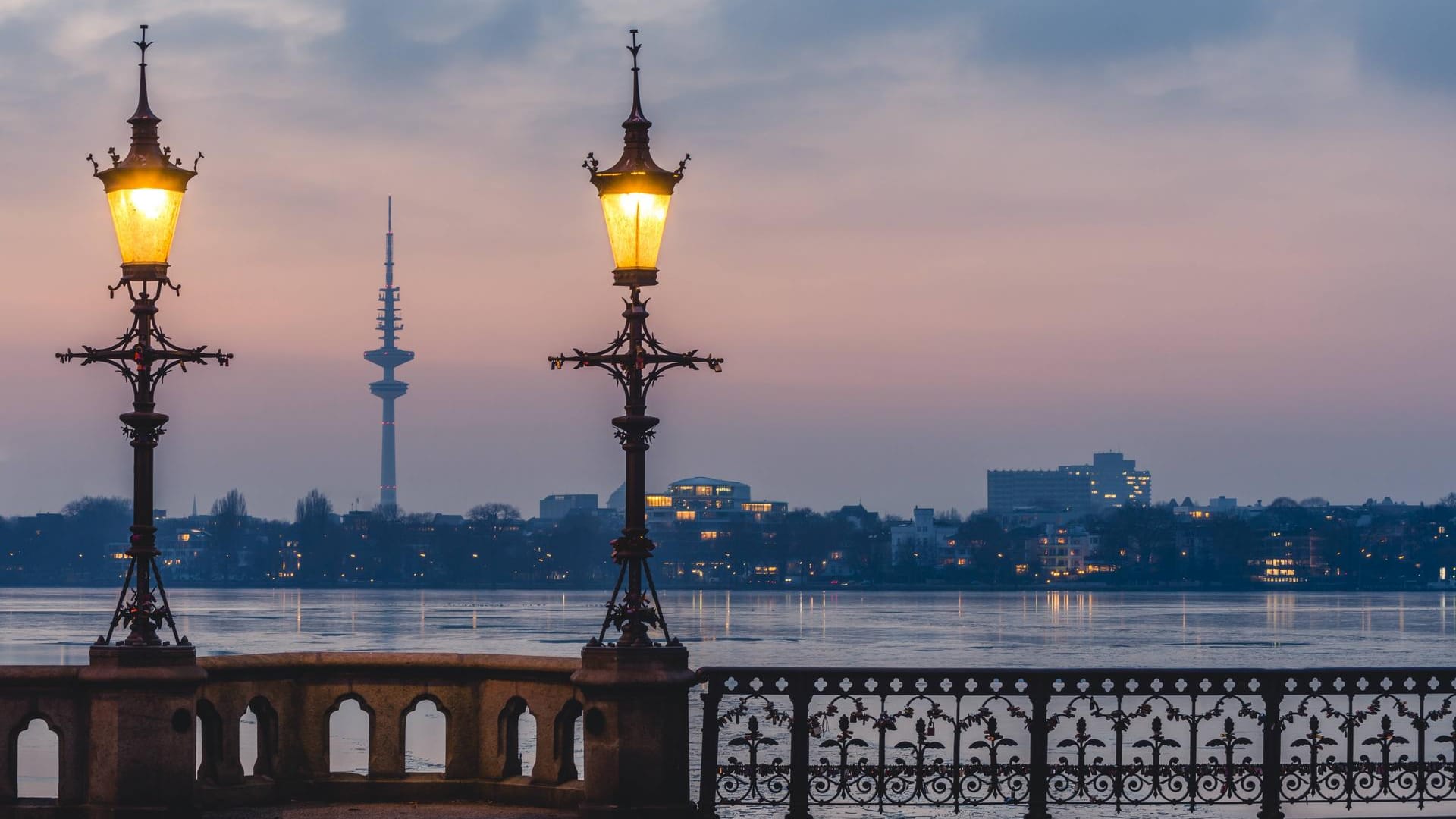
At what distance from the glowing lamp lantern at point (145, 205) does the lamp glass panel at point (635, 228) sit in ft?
10.4

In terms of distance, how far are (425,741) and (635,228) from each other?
35.7 metres

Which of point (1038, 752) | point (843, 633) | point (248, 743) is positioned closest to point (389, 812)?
point (1038, 752)

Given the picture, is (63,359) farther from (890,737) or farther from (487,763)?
(890,737)

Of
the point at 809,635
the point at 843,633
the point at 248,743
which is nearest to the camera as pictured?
the point at 248,743

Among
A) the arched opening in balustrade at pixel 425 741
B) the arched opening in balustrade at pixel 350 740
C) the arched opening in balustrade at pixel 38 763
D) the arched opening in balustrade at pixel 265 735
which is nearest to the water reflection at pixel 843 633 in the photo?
the arched opening in balustrade at pixel 350 740

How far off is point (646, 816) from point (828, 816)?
36.2ft

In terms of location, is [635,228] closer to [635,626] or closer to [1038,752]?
[635,626]

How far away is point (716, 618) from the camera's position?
15850 cm

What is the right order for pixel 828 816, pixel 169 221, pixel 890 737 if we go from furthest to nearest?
pixel 890 737, pixel 828 816, pixel 169 221

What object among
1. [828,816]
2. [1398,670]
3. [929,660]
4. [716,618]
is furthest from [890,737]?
[716,618]

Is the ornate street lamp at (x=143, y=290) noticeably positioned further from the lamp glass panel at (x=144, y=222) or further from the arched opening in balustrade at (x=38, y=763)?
the arched opening in balustrade at (x=38, y=763)

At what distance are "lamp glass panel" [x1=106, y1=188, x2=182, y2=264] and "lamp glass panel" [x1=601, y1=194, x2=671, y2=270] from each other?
3.21 metres

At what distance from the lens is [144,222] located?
1504cm

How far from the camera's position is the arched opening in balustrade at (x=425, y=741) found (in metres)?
41.4
